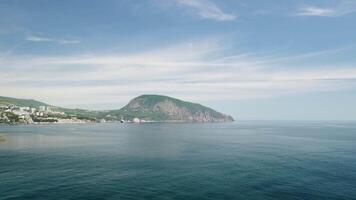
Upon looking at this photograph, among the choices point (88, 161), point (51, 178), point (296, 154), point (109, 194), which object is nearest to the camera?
point (109, 194)

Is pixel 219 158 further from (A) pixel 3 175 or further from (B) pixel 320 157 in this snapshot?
(A) pixel 3 175

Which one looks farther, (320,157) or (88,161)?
(320,157)

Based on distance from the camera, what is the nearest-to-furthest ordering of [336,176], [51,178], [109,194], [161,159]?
[109,194] < [51,178] < [336,176] < [161,159]

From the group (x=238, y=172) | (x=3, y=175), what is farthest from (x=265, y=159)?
(x=3, y=175)

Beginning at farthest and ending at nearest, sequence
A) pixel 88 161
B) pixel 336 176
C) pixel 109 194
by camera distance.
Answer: pixel 88 161
pixel 336 176
pixel 109 194

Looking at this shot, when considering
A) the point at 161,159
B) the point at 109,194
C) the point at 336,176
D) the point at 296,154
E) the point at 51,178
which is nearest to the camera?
the point at 109,194

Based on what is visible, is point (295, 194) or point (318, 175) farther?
point (318, 175)

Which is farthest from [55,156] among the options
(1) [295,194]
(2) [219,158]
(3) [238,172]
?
(1) [295,194]

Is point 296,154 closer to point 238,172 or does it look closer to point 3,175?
point 238,172
